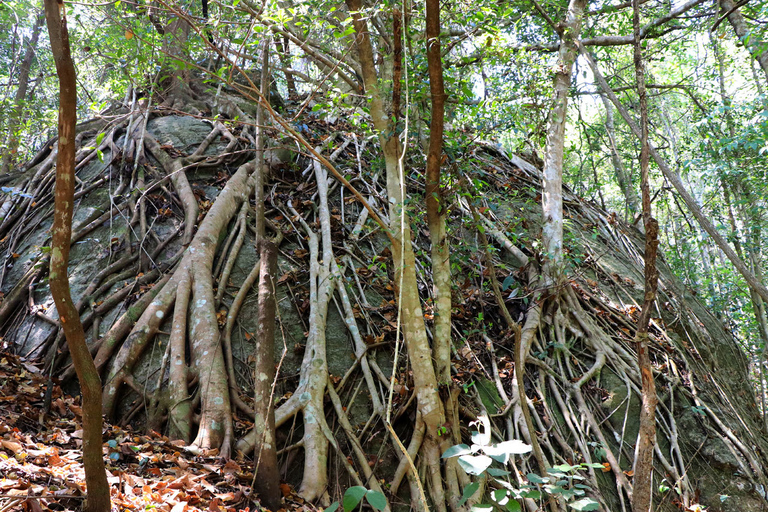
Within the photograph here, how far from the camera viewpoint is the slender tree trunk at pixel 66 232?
1.99 metres

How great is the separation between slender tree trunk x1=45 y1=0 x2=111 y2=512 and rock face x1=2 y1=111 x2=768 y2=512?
1524mm

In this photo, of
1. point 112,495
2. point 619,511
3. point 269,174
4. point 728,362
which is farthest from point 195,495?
point 728,362

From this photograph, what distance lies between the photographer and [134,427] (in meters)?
3.74

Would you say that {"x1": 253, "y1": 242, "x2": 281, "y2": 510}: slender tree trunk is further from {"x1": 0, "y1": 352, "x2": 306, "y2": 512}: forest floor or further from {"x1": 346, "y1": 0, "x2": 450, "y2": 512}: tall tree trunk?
{"x1": 346, "y1": 0, "x2": 450, "y2": 512}: tall tree trunk

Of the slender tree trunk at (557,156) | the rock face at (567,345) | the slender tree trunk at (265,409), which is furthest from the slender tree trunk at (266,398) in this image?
the slender tree trunk at (557,156)

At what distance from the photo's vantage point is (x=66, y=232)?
2029mm

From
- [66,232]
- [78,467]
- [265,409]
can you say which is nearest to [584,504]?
[265,409]

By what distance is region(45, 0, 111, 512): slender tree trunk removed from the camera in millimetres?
1993

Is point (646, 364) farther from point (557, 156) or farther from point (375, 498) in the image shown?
point (557, 156)

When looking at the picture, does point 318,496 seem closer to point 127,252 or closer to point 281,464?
point 281,464

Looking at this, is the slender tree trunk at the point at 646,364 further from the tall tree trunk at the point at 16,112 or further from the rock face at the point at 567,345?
the tall tree trunk at the point at 16,112

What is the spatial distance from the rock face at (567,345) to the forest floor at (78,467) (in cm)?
52

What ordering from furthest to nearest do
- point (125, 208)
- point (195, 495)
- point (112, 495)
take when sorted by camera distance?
1. point (125, 208)
2. point (195, 495)
3. point (112, 495)

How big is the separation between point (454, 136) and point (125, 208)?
3.61 metres
